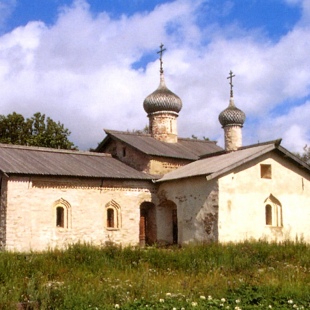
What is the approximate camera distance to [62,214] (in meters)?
18.8

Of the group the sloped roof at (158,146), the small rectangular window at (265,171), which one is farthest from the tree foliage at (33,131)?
the small rectangular window at (265,171)

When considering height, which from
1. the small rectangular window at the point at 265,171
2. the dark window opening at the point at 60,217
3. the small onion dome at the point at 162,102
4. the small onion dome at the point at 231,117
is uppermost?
the small onion dome at the point at 162,102

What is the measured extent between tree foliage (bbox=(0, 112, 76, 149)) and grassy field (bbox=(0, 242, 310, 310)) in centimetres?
1920

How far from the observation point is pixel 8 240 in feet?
56.5

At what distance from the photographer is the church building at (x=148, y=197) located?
1773 centimetres

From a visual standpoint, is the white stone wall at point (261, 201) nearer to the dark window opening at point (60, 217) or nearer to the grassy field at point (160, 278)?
the grassy field at point (160, 278)

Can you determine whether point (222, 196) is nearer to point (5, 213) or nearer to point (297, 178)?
point (297, 178)

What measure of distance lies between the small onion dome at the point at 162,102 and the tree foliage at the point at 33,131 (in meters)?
8.87

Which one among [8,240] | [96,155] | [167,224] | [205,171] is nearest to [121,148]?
[96,155]

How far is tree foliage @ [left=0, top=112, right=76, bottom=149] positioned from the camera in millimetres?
31312

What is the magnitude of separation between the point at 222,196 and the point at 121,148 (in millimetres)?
6925

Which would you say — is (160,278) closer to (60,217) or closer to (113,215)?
(60,217)

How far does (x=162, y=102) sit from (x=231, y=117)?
11.4 feet

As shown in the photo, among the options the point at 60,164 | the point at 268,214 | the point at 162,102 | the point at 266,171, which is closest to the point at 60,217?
the point at 60,164
